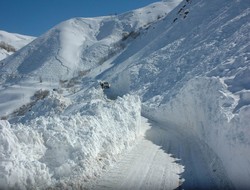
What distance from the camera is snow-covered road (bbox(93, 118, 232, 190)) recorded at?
481 inches

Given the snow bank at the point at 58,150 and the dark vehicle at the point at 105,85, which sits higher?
the dark vehicle at the point at 105,85

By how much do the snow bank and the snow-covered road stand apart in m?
0.59

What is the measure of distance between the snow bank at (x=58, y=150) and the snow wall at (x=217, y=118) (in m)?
3.52

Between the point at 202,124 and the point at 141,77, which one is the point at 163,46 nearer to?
the point at 141,77

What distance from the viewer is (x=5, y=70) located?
239ft

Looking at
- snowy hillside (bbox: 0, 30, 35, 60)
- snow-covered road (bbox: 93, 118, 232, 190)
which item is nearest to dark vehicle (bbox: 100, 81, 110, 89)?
snow-covered road (bbox: 93, 118, 232, 190)

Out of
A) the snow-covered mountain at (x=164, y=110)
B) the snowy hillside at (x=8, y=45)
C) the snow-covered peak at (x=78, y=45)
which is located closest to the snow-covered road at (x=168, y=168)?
the snow-covered mountain at (x=164, y=110)

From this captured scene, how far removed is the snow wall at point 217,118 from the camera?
1138cm

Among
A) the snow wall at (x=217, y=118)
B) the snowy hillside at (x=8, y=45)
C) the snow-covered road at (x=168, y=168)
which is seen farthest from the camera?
the snowy hillside at (x=8, y=45)

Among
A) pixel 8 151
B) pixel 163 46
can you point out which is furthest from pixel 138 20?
pixel 8 151

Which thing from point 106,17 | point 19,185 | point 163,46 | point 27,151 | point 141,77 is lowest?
point 19,185

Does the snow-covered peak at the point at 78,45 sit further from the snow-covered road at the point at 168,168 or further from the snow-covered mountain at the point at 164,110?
the snow-covered road at the point at 168,168

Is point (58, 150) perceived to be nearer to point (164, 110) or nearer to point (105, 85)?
point (164, 110)

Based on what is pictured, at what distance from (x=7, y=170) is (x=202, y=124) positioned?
8.72 m
